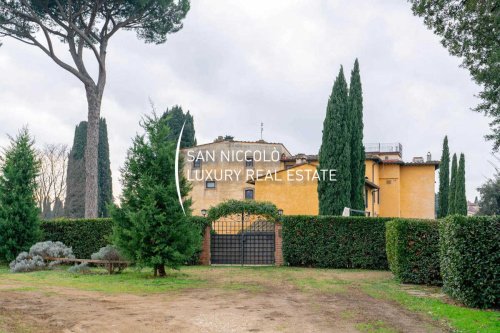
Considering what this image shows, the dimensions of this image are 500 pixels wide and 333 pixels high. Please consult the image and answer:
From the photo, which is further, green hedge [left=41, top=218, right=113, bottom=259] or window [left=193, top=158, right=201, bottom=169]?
window [left=193, top=158, right=201, bottom=169]

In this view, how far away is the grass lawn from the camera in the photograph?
368 inches

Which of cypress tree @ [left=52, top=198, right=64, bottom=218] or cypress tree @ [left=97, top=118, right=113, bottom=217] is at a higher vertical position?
cypress tree @ [left=97, top=118, right=113, bottom=217]

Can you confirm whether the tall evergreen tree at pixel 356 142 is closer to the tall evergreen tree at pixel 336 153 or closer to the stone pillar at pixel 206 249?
the tall evergreen tree at pixel 336 153

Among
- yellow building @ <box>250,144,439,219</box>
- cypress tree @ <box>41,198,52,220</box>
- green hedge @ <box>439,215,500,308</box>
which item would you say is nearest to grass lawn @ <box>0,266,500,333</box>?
green hedge @ <box>439,215,500,308</box>

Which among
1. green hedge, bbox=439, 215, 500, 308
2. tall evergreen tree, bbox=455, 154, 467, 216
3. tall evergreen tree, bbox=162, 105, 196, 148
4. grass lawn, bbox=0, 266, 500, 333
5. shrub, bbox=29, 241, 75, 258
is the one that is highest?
tall evergreen tree, bbox=162, 105, 196, 148

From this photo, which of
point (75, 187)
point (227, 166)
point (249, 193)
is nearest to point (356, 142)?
point (249, 193)

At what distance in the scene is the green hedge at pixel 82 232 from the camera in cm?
2337

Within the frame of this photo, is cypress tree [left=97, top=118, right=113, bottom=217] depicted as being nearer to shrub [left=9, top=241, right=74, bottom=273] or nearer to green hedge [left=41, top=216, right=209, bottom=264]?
green hedge [left=41, top=216, right=209, bottom=264]

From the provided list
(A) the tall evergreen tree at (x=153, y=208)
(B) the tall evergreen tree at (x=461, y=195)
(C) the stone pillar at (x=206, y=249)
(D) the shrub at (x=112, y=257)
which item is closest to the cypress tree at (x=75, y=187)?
(C) the stone pillar at (x=206, y=249)

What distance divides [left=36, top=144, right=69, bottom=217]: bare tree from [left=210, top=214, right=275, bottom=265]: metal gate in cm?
2816

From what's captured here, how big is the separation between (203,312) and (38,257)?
12.5m

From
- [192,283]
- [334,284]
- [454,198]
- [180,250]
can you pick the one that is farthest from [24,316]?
[454,198]

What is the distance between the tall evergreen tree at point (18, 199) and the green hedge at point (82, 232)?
116cm

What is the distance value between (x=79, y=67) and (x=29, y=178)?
6931 millimetres
